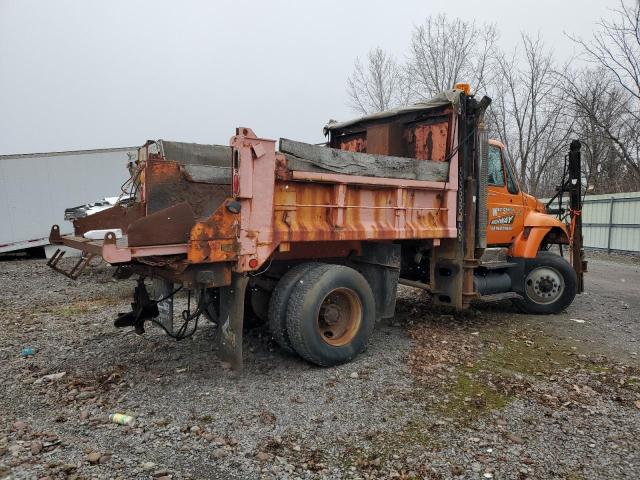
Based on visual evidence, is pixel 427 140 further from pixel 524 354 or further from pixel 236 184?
pixel 236 184

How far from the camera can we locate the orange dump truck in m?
4.05

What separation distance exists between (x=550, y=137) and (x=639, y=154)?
5.73 meters

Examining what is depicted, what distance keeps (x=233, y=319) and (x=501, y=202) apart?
14.1 ft

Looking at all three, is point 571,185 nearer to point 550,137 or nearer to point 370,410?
point 370,410

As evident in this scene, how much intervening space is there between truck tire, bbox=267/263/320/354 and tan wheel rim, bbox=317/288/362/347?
398 mm

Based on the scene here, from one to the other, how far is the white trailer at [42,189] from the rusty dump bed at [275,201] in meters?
9.88

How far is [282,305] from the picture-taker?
4.54 metres

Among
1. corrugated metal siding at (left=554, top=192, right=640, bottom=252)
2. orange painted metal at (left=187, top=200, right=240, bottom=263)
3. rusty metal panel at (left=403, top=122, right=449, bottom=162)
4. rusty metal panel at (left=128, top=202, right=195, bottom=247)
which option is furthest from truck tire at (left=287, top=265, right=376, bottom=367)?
corrugated metal siding at (left=554, top=192, right=640, bottom=252)

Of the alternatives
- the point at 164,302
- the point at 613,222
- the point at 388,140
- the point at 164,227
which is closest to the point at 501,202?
the point at 388,140

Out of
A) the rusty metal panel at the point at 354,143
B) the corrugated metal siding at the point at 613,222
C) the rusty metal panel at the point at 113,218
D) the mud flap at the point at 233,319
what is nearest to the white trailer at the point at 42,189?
the rusty metal panel at the point at 354,143

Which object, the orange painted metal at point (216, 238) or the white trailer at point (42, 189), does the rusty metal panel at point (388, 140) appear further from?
the white trailer at point (42, 189)

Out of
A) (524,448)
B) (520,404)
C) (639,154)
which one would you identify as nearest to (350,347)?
(520,404)

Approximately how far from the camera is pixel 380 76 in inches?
1198

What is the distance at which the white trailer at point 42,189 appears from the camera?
13.8 m
